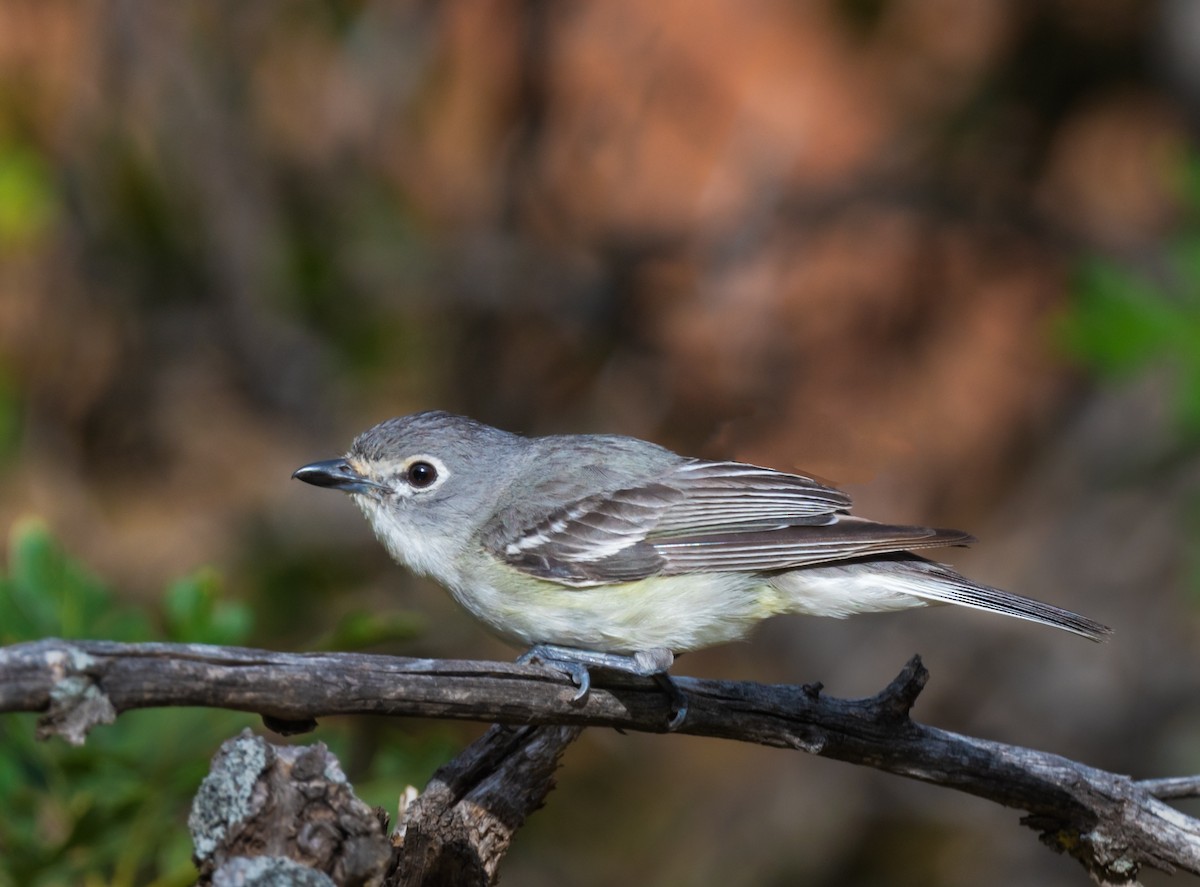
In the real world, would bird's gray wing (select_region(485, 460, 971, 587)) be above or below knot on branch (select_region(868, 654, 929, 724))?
above

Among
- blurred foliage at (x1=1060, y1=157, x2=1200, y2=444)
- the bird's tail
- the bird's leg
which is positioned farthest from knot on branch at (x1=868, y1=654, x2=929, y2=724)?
blurred foliage at (x1=1060, y1=157, x2=1200, y2=444)

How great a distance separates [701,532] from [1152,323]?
3027 mm

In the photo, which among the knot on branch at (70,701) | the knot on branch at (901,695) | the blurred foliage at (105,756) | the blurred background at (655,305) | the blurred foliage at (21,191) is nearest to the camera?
the knot on branch at (70,701)

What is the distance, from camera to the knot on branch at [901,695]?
3.45 meters

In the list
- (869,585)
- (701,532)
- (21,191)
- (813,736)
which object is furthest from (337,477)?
(21,191)

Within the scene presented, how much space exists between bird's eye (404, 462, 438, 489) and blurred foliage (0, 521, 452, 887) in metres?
1.26

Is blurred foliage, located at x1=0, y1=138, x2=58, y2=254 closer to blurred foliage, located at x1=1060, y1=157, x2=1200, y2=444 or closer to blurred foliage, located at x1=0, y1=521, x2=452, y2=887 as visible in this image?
blurred foliage, located at x1=0, y1=521, x2=452, y2=887

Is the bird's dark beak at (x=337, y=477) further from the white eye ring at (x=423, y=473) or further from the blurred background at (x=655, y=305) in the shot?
the blurred background at (x=655, y=305)

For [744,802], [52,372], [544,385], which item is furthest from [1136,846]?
[52,372]

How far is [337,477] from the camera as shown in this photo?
4750mm

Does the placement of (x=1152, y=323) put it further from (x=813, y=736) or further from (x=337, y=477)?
(x=337, y=477)

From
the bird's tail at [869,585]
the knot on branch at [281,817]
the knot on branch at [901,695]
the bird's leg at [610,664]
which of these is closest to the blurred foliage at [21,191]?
the bird's leg at [610,664]

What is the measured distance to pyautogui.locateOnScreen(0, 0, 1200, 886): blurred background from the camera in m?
8.70

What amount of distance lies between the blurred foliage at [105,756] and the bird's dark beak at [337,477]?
1125 mm
